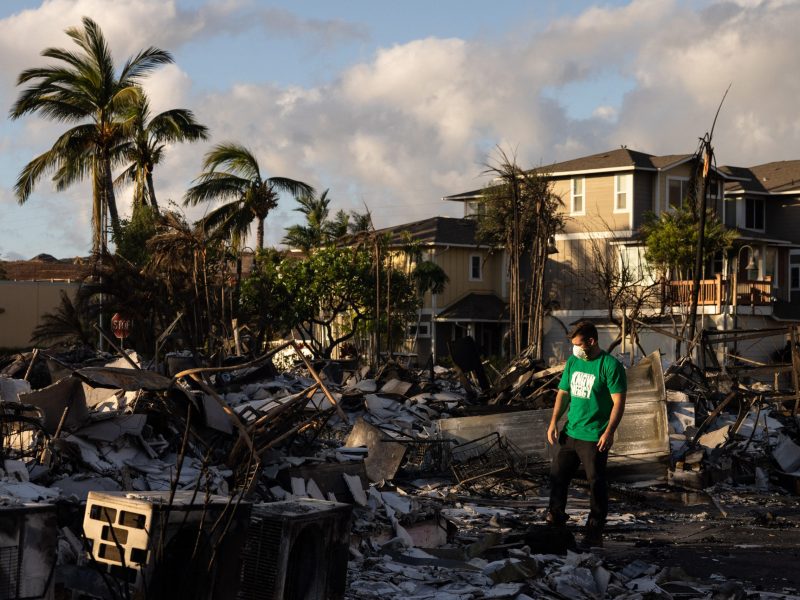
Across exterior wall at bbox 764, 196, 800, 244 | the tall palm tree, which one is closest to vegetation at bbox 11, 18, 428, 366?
the tall palm tree

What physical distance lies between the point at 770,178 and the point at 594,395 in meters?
43.3

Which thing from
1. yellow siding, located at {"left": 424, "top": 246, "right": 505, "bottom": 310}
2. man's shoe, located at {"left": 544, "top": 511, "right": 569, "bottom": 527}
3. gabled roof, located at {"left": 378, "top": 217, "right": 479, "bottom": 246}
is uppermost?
gabled roof, located at {"left": 378, "top": 217, "right": 479, "bottom": 246}

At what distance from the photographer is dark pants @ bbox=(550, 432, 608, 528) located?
865cm

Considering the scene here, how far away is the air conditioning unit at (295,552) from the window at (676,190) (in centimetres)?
3891

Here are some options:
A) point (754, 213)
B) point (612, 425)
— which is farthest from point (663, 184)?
point (612, 425)

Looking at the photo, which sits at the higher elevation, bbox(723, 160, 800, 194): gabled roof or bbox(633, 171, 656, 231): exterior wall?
bbox(723, 160, 800, 194): gabled roof

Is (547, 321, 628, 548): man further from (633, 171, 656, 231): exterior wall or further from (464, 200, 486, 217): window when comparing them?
(464, 200, 486, 217): window

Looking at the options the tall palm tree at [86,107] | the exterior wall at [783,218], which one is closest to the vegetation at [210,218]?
the tall palm tree at [86,107]

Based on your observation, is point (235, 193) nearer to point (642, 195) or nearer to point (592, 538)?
point (642, 195)

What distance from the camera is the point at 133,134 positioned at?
3775 centimetres

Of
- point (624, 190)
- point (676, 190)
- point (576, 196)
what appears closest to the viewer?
point (624, 190)

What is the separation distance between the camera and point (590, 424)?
28.8ft

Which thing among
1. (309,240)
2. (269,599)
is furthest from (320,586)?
(309,240)

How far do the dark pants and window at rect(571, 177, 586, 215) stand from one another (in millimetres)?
35057
